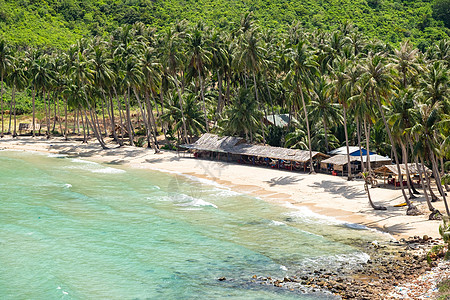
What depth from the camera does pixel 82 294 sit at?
97.5ft

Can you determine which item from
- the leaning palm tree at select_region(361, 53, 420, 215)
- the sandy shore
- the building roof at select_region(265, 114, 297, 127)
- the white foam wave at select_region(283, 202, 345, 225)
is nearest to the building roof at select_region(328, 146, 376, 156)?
the sandy shore

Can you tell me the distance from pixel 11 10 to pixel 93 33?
83.0 ft

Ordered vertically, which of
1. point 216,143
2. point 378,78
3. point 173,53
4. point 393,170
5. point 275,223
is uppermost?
point 173,53

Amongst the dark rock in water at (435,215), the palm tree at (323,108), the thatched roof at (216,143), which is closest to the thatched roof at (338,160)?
the palm tree at (323,108)

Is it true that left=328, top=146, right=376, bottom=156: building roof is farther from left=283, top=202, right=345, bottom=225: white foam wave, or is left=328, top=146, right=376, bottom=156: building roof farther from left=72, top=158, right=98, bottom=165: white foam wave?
left=72, top=158, right=98, bottom=165: white foam wave

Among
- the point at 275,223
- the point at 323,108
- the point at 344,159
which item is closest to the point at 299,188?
the point at 344,159

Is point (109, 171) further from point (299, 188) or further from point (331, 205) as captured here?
point (331, 205)

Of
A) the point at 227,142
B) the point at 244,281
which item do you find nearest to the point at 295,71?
the point at 227,142

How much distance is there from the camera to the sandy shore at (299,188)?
40.4 m

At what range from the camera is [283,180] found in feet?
185

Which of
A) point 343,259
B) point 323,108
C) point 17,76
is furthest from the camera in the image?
point 17,76

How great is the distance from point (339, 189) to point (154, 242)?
21490 mm

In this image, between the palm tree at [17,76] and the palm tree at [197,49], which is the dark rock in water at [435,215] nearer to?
the palm tree at [197,49]

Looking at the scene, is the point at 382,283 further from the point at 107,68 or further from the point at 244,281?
the point at 107,68
